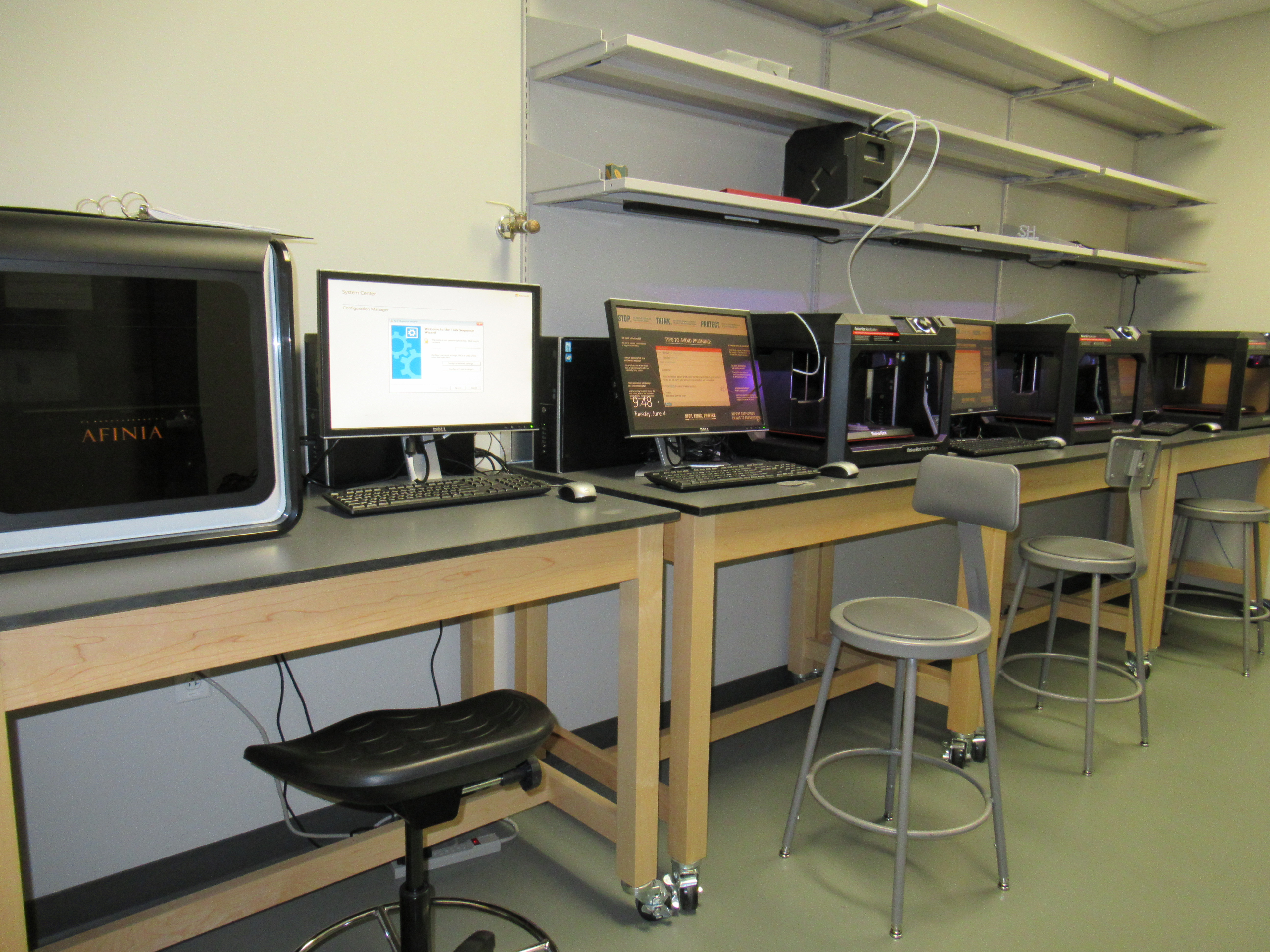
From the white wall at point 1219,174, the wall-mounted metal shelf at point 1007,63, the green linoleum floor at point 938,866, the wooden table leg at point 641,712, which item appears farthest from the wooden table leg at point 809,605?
the white wall at point 1219,174

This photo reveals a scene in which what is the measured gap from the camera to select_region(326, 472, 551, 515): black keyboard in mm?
1512

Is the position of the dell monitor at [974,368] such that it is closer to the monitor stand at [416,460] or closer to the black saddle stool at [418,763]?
the monitor stand at [416,460]

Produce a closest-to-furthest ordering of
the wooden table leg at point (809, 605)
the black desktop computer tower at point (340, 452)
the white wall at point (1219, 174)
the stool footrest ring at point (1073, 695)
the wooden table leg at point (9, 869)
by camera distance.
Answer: the wooden table leg at point (9, 869), the black desktop computer tower at point (340, 452), the stool footrest ring at point (1073, 695), the wooden table leg at point (809, 605), the white wall at point (1219, 174)

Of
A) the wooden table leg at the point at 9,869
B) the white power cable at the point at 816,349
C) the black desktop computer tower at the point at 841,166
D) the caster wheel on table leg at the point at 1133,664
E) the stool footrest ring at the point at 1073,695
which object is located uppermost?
the black desktop computer tower at the point at 841,166

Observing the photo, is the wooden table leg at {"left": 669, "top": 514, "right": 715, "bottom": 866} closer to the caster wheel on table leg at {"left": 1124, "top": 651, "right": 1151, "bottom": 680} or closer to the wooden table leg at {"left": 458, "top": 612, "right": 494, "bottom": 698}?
the wooden table leg at {"left": 458, "top": 612, "right": 494, "bottom": 698}

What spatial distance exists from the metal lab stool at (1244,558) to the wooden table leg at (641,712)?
2451 millimetres

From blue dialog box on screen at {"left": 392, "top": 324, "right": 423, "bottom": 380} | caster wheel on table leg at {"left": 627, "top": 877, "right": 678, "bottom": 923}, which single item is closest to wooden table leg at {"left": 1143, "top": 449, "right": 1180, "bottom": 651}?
caster wheel on table leg at {"left": 627, "top": 877, "right": 678, "bottom": 923}

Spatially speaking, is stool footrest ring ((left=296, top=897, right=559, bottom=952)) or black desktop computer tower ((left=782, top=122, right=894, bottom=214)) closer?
stool footrest ring ((left=296, top=897, right=559, bottom=952))

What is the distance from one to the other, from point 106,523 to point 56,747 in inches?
28.5

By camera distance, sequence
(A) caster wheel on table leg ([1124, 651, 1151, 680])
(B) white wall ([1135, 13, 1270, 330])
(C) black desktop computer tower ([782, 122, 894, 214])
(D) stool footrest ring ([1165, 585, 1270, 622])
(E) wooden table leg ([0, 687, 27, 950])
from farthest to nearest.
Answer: (B) white wall ([1135, 13, 1270, 330])
(D) stool footrest ring ([1165, 585, 1270, 622])
(A) caster wheel on table leg ([1124, 651, 1151, 680])
(C) black desktop computer tower ([782, 122, 894, 214])
(E) wooden table leg ([0, 687, 27, 950])

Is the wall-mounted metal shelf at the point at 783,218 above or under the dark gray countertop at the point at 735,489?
above

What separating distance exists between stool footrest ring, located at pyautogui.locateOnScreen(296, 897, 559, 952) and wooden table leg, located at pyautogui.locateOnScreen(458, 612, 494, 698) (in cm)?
54

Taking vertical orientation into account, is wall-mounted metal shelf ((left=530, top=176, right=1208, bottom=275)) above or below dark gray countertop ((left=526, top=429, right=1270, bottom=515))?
above

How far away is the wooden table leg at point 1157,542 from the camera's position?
3.04m
